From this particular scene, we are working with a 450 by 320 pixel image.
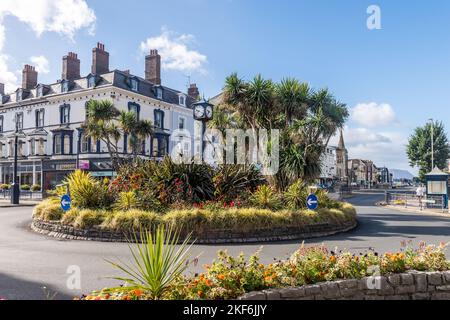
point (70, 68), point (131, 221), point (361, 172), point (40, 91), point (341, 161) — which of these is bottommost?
point (131, 221)

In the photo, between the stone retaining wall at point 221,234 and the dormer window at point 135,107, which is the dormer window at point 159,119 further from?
the stone retaining wall at point 221,234

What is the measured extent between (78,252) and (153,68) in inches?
1475

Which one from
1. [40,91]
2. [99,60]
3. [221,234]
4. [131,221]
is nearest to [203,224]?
[221,234]

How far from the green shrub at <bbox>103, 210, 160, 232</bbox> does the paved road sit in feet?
2.52

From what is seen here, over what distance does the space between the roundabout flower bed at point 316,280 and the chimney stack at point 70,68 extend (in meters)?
42.2

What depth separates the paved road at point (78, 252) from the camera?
258 inches

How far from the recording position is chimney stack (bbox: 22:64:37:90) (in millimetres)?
46781

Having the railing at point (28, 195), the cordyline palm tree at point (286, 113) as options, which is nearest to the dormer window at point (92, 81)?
the railing at point (28, 195)

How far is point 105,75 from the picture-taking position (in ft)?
126

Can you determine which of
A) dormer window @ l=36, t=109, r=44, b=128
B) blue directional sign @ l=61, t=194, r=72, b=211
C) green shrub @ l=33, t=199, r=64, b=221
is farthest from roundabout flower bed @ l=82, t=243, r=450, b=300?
dormer window @ l=36, t=109, r=44, b=128

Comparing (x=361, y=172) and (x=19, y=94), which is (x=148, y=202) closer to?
(x=19, y=94)

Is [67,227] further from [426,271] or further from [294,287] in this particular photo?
[426,271]

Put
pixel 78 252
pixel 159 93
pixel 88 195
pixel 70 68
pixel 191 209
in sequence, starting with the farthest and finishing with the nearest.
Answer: pixel 159 93
pixel 70 68
pixel 88 195
pixel 191 209
pixel 78 252

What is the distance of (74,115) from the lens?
39.8 metres
